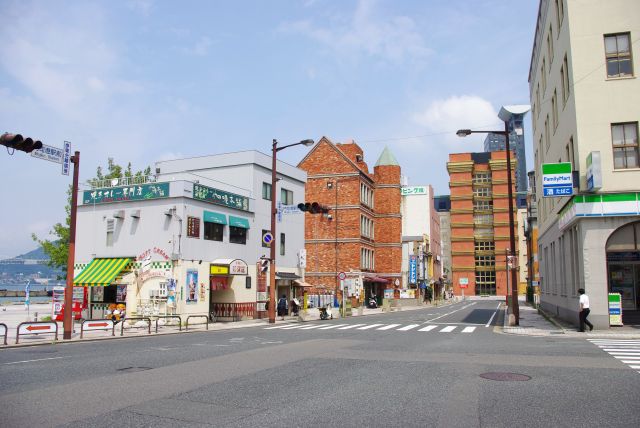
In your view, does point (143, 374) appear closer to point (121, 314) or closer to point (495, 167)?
point (121, 314)

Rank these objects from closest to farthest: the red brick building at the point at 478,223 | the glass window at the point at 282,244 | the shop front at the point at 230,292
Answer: the shop front at the point at 230,292, the glass window at the point at 282,244, the red brick building at the point at 478,223

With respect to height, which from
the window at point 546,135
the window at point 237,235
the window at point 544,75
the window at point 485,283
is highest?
the window at point 544,75

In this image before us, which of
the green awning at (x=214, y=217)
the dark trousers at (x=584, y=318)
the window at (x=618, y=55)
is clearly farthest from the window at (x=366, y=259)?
the window at (x=618, y=55)

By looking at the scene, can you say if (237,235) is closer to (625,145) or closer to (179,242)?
(179,242)

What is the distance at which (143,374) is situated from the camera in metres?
11.2

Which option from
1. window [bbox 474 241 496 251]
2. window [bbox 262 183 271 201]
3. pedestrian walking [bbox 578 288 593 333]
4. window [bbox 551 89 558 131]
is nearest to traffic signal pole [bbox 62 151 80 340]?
window [bbox 262 183 271 201]

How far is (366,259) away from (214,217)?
3475cm

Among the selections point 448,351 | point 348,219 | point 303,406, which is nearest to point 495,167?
point 348,219

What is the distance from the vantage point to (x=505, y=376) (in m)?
10.6

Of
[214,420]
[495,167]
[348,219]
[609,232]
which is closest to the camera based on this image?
[214,420]

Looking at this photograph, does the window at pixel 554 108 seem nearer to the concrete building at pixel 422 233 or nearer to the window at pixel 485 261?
the concrete building at pixel 422 233

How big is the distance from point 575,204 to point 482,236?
107034 mm

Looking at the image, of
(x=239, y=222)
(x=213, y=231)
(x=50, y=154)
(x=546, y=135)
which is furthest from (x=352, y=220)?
(x=50, y=154)

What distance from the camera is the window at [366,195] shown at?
6264cm
